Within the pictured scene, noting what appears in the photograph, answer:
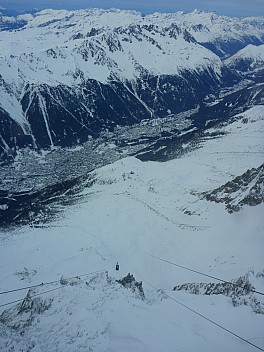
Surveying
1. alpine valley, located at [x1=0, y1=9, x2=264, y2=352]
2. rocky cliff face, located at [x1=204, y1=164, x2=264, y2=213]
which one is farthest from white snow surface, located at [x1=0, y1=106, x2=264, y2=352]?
rocky cliff face, located at [x1=204, y1=164, x2=264, y2=213]

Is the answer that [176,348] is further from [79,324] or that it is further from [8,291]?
[8,291]

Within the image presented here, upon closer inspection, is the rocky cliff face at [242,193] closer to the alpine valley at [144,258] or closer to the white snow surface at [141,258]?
the alpine valley at [144,258]

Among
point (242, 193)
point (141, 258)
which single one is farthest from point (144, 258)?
point (242, 193)

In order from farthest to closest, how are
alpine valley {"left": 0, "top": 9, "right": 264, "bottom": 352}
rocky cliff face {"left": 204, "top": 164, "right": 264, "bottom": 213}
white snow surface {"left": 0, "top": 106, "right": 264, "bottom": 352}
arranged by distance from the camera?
1. rocky cliff face {"left": 204, "top": 164, "right": 264, "bottom": 213}
2. alpine valley {"left": 0, "top": 9, "right": 264, "bottom": 352}
3. white snow surface {"left": 0, "top": 106, "right": 264, "bottom": 352}

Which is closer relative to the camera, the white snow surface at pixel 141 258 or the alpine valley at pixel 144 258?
the white snow surface at pixel 141 258

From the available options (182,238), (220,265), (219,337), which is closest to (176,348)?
(219,337)

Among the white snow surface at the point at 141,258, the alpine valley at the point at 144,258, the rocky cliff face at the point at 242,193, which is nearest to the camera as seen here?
the white snow surface at the point at 141,258

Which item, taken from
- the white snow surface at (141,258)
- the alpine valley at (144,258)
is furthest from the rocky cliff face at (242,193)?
→ the white snow surface at (141,258)

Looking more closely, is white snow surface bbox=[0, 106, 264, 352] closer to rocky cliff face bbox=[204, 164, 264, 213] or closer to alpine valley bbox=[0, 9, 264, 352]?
alpine valley bbox=[0, 9, 264, 352]

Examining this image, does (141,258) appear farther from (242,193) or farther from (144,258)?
(242,193)
